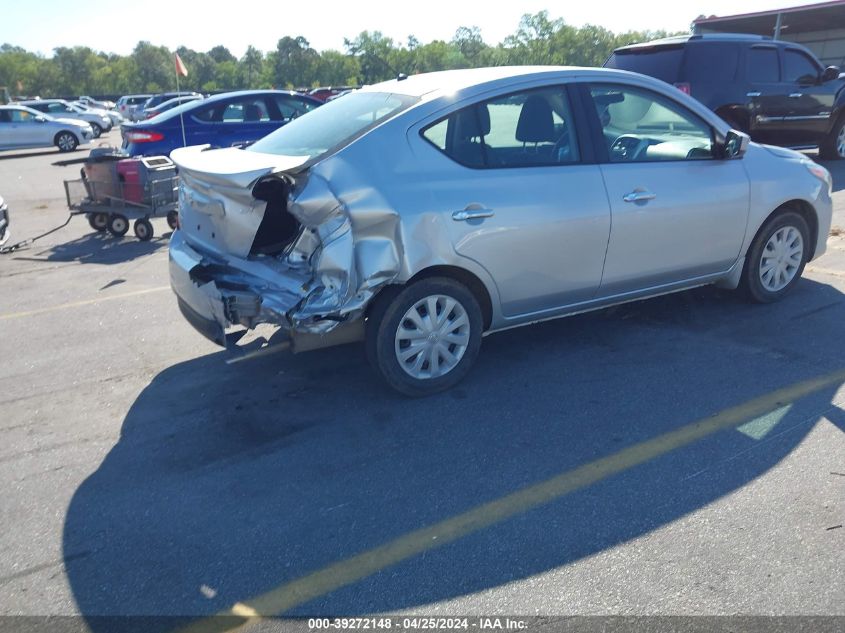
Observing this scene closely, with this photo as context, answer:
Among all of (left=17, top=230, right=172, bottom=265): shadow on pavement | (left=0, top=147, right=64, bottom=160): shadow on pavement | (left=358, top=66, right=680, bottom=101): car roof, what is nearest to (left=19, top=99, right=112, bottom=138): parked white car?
(left=0, top=147, right=64, bottom=160): shadow on pavement

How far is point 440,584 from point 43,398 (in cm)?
304

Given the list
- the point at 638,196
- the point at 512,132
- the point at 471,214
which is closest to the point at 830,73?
the point at 638,196

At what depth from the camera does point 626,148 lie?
16.2 feet

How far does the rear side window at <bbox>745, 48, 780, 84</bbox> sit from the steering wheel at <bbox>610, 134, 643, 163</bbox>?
295 inches

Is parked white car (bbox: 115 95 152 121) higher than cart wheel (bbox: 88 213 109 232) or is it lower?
higher

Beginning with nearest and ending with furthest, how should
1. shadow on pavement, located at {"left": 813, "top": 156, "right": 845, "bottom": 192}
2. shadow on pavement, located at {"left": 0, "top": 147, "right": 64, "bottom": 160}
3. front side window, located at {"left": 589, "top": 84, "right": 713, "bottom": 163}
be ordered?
front side window, located at {"left": 589, "top": 84, "right": 713, "bottom": 163} → shadow on pavement, located at {"left": 813, "top": 156, "right": 845, "bottom": 192} → shadow on pavement, located at {"left": 0, "top": 147, "right": 64, "bottom": 160}

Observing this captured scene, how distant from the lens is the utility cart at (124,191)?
9180mm

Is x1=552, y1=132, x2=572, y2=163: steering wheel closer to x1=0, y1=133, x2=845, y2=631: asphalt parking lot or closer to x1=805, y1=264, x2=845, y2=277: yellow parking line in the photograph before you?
x1=0, y1=133, x2=845, y2=631: asphalt parking lot

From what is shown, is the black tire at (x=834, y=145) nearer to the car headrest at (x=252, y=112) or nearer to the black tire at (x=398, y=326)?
the car headrest at (x=252, y=112)

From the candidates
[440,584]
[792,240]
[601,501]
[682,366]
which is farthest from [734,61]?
[440,584]

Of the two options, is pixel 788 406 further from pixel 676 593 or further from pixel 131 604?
pixel 131 604

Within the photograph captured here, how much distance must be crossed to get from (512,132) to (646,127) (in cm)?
114

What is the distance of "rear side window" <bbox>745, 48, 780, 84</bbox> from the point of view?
11.3m

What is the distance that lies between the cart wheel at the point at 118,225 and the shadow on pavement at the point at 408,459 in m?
5.10
